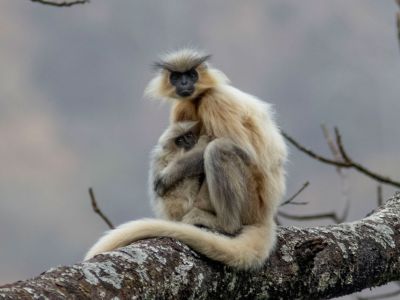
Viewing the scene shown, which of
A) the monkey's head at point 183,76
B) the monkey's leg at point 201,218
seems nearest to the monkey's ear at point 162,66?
the monkey's head at point 183,76

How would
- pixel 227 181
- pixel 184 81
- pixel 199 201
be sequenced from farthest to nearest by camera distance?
pixel 184 81 → pixel 199 201 → pixel 227 181

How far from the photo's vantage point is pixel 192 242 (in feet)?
15.1

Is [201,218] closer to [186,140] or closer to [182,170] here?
[182,170]

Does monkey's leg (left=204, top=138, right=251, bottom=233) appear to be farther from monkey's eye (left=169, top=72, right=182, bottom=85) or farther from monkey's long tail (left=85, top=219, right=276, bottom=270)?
monkey's eye (left=169, top=72, right=182, bottom=85)

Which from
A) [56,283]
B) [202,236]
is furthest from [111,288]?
Result: [202,236]

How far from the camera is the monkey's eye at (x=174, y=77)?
6.60 m

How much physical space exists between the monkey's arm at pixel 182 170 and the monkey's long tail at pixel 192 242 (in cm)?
77

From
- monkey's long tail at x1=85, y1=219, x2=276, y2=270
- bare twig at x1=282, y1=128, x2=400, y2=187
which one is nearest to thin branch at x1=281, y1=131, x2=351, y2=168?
bare twig at x1=282, y1=128, x2=400, y2=187

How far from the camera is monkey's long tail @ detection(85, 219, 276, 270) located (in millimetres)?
4629

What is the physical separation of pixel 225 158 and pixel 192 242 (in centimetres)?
94

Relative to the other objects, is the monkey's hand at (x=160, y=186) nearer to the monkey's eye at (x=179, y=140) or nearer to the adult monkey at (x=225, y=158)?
the adult monkey at (x=225, y=158)

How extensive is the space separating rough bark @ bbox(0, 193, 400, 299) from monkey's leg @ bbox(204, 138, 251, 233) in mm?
343

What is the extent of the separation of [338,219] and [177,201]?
8.55 ft

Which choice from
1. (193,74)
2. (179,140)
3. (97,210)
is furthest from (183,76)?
(97,210)
